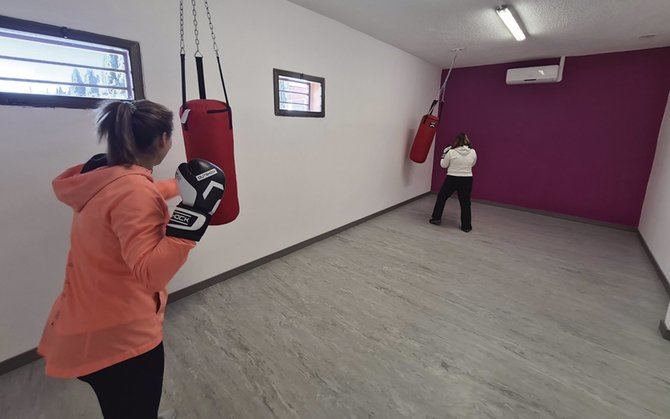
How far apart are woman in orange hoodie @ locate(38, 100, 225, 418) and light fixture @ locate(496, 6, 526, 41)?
293 centimetres

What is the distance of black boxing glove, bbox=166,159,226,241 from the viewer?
84 cm

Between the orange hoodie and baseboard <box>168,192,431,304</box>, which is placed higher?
the orange hoodie

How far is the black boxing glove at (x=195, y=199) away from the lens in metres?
0.84

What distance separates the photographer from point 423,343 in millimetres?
1884

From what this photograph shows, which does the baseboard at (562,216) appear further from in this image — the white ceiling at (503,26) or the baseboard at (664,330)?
the baseboard at (664,330)

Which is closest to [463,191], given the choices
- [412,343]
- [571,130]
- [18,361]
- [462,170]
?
[462,170]

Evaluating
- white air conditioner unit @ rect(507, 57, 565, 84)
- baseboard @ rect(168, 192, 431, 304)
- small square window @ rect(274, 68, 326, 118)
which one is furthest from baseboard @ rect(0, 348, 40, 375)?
white air conditioner unit @ rect(507, 57, 565, 84)

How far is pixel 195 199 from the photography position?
3.02 ft

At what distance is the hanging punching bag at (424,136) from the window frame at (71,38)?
11.3ft

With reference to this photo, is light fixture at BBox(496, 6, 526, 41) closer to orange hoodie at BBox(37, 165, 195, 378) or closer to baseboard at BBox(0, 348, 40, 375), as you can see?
orange hoodie at BBox(37, 165, 195, 378)

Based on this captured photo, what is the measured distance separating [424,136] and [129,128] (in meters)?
3.99

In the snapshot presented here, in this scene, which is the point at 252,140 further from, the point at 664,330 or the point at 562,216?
the point at 562,216

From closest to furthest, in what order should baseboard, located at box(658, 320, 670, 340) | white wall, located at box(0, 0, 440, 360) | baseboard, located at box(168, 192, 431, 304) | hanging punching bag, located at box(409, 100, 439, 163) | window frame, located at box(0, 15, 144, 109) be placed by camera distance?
window frame, located at box(0, 15, 144, 109)
white wall, located at box(0, 0, 440, 360)
baseboard, located at box(658, 320, 670, 340)
baseboard, located at box(168, 192, 431, 304)
hanging punching bag, located at box(409, 100, 439, 163)

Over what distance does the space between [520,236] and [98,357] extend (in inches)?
167
